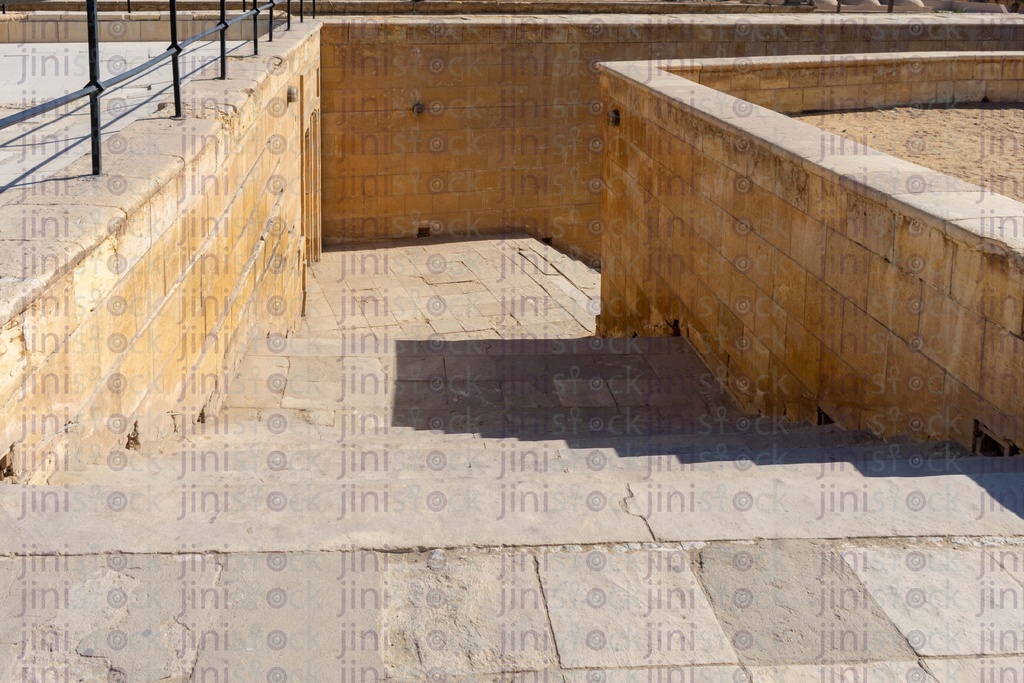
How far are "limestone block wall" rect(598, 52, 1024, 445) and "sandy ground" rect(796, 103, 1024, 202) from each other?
1481 mm

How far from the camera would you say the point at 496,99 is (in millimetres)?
13391

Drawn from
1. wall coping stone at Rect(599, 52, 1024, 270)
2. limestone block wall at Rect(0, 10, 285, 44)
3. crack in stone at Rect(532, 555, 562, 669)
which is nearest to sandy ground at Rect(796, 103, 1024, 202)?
wall coping stone at Rect(599, 52, 1024, 270)

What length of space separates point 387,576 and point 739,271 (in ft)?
14.2

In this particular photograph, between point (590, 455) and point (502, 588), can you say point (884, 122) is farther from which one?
point (502, 588)

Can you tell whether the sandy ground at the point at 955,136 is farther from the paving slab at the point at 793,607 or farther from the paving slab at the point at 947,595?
the paving slab at the point at 793,607

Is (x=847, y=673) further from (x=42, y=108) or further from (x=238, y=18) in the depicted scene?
(x=238, y=18)

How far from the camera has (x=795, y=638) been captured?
250 cm

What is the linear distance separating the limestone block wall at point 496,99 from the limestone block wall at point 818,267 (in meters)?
4.64

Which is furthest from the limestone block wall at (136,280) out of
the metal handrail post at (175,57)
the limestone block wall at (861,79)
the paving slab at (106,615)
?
the limestone block wall at (861,79)

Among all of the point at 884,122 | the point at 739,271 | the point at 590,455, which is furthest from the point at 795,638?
the point at 884,122

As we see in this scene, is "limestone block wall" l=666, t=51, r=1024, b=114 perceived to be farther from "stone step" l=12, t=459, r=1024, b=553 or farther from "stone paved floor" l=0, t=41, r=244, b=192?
"stone step" l=12, t=459, r=1024, b=553

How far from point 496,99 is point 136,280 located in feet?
31.8

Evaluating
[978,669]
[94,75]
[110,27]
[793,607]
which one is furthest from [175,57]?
[110,27]

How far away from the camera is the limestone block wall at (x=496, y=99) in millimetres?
12906
